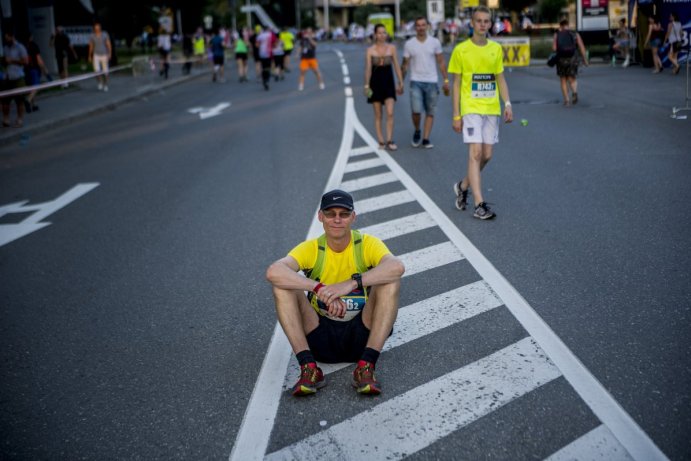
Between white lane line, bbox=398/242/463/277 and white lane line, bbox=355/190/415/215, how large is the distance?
178 centimetres

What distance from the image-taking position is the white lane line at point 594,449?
11.7 ft

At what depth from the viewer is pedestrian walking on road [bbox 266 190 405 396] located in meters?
4.39

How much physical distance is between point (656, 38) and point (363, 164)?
17063 mm

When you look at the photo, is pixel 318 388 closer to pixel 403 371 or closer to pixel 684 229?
pixel 403 371

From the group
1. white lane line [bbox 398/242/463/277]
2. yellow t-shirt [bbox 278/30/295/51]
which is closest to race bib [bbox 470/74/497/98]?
white lane line [bbox 398/242/463/277]

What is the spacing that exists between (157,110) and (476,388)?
1890 centimetres

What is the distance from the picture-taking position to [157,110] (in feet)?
71.5

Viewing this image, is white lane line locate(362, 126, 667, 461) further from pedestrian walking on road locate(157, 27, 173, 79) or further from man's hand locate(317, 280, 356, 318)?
pedestrian walking on road locate(157, 27, 173, 79)

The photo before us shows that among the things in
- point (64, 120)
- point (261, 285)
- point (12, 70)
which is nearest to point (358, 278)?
point (261, 285)

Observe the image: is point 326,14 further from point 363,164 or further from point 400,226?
point 400,226

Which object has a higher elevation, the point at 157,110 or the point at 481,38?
the point at 481,38

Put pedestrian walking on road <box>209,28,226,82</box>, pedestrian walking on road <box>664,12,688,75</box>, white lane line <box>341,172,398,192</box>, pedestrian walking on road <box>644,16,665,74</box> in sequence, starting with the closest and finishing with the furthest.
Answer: white lane line <box>341,172,398,192</box> → pedestrian walking on road <box>664,12,688,75</box> → pedestrian walking on road <box>644,16,665,74</box> → pedestrian walking on road <box>209,28,226,82</box>

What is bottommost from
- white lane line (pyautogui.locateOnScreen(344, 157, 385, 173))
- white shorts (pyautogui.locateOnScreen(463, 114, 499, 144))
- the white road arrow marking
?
white lane line (pyautogui.locateOnScreen(344, 157, 385, 173))

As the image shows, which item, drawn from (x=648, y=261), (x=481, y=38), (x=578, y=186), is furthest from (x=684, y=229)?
(x=481, y=38)
